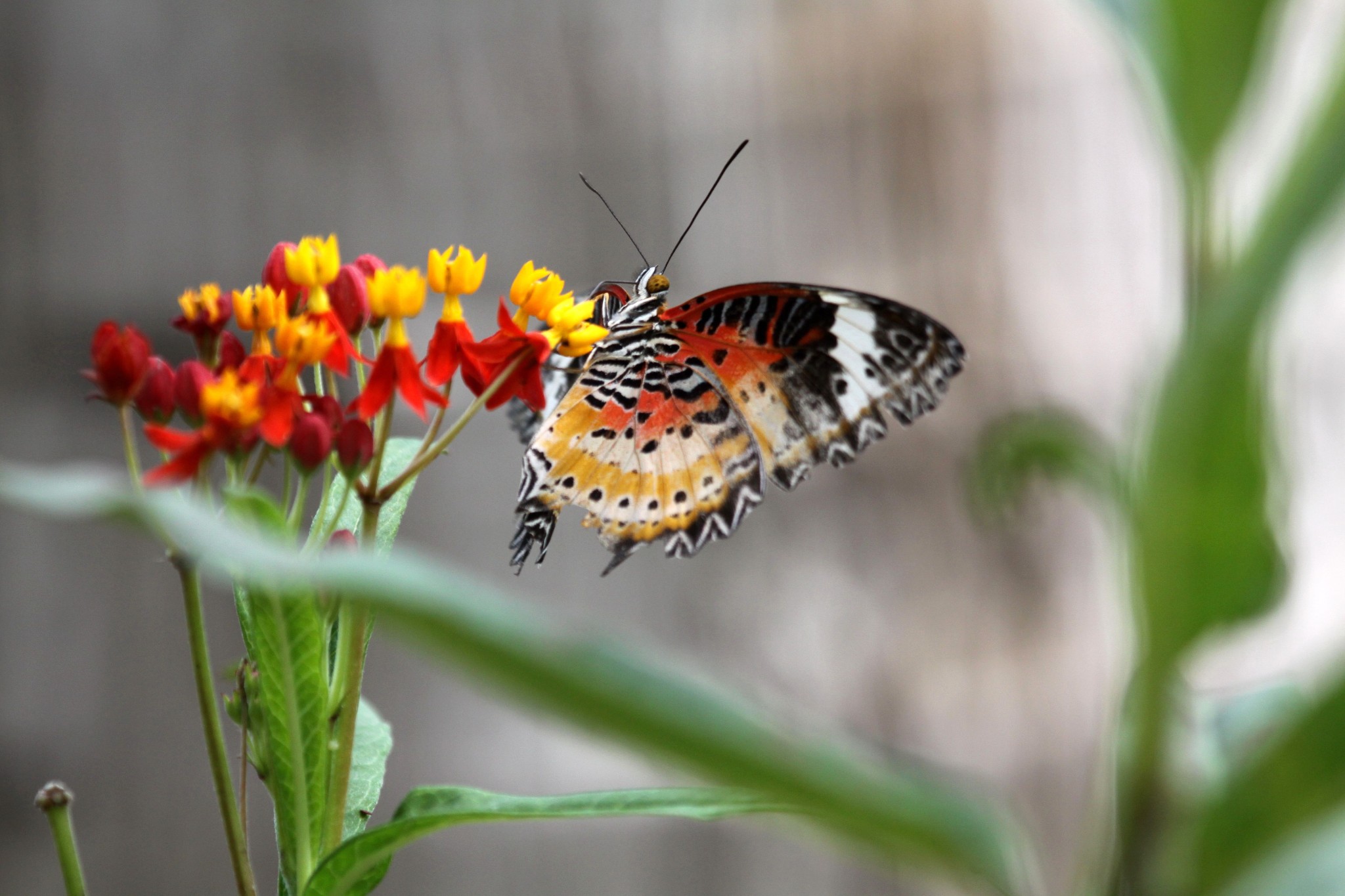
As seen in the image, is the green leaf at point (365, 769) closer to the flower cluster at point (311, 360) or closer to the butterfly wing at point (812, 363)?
the flower cluster at point (311, 360)

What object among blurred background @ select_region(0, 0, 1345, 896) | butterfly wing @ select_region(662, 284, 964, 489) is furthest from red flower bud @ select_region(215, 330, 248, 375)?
blurred background @ select_region(0, 0, 1345, 896)

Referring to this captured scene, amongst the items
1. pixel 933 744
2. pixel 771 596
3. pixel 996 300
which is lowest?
pixel 933 744

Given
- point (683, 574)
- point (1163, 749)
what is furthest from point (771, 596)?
point (1163, 749)

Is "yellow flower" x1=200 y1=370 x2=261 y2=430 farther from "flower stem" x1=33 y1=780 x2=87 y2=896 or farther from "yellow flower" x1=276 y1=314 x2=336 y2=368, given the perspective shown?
"flower stem" x1=33 y1=780 x2=87 y2=896

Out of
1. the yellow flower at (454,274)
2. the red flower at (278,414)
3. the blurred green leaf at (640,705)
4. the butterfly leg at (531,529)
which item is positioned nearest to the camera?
the blurred green leaf at (640,705)

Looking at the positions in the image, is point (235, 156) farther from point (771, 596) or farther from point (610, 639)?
point (610, 639)

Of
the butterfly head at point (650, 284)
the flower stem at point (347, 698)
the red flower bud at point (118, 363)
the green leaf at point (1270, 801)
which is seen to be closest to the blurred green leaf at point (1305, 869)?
the green leaf at point (1270, 801)
